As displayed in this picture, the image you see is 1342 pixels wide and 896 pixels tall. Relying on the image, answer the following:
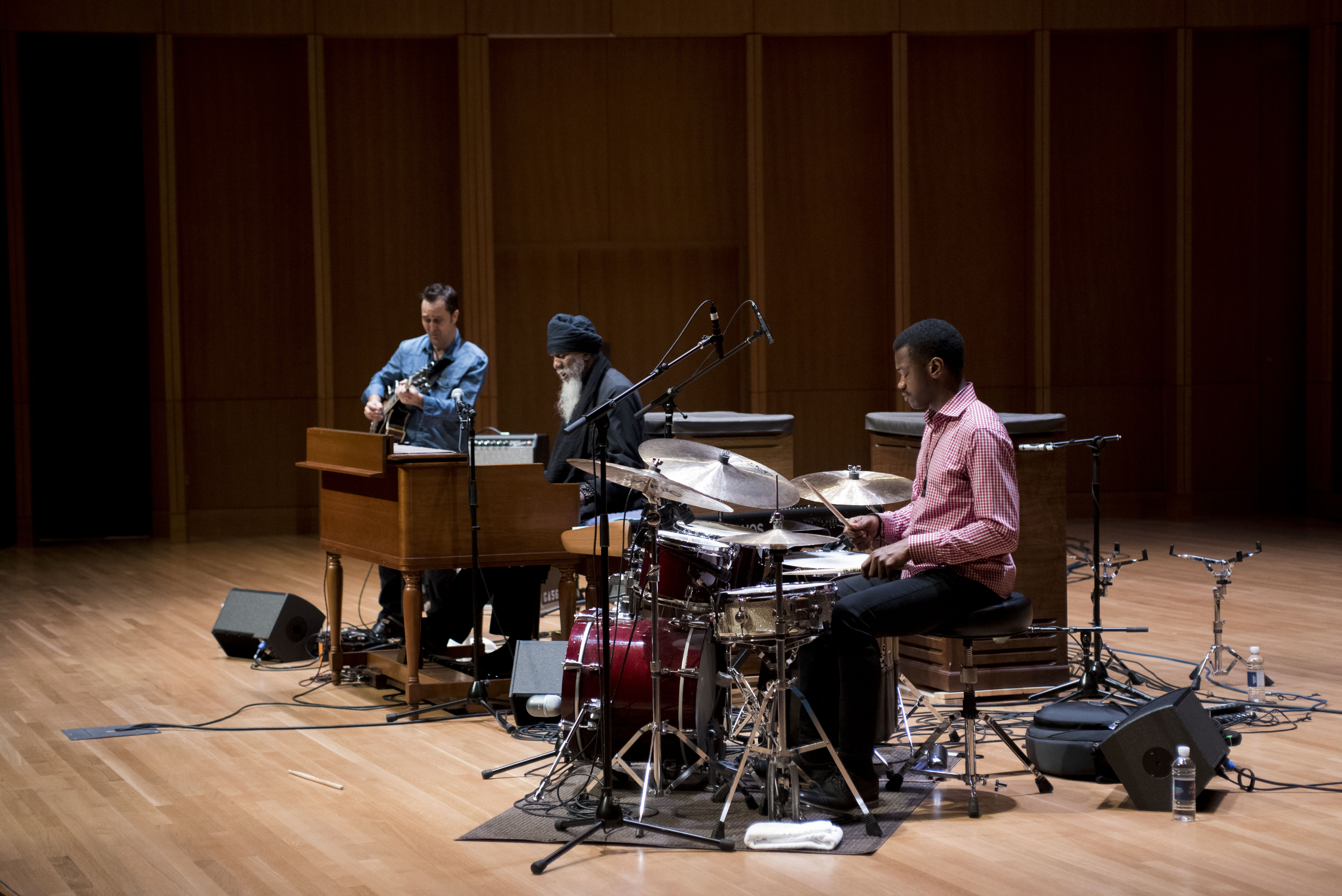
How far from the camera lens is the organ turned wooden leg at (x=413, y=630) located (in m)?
5.10

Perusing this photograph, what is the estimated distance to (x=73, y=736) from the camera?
4777 mm

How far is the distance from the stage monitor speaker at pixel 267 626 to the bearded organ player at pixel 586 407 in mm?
1447

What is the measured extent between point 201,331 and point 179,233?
72 centimetres

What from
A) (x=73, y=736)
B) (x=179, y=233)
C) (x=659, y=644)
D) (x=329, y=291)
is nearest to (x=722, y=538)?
(x=659, y=644)

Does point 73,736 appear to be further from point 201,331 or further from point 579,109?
point 579,109

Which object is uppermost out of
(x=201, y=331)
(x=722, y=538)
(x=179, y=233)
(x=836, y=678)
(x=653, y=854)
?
(x=179, y=233)

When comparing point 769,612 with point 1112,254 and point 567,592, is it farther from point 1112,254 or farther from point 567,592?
point 1112,254

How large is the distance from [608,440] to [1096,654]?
6.35 feet

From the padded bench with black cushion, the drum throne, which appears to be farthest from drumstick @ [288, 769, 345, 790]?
the padded bench with black cushion

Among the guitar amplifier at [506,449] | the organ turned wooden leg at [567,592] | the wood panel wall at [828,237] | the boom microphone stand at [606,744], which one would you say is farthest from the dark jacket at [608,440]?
the wood panel wall at [828,237]

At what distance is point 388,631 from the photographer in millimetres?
6312

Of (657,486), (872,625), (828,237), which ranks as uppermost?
(828,237)

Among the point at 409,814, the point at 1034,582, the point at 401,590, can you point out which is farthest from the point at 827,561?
the point at 401,590

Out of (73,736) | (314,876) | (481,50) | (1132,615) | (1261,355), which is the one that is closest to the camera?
(314,876)
